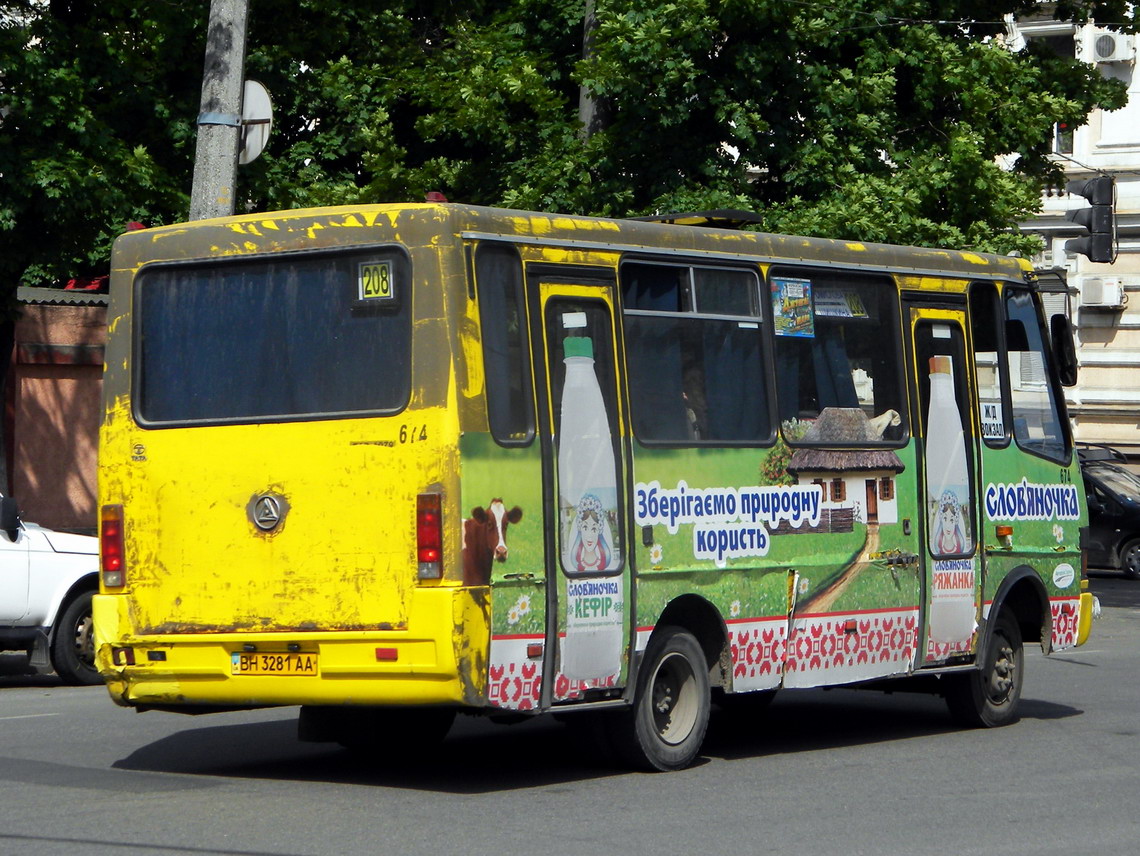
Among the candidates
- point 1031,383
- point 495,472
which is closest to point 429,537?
point 495,472

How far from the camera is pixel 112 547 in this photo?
370 inches

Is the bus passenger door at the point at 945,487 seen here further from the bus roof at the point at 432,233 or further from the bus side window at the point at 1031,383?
the bus roof at the point at 432,233

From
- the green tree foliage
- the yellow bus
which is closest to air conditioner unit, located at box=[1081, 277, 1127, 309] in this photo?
the green tree foliage

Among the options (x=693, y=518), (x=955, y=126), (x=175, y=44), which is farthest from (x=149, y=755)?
(x=955, y=126)

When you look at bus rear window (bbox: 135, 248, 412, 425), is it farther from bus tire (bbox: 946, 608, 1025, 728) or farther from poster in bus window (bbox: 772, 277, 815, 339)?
bus tire (bbox: 946, 608, 1025, 728)

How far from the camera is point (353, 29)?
81.1ft

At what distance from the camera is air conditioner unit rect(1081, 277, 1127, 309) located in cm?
3641

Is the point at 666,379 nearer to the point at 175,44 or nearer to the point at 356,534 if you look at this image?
the point at 356,534

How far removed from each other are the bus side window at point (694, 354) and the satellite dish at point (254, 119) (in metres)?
6.44

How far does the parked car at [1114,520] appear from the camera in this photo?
29.5m

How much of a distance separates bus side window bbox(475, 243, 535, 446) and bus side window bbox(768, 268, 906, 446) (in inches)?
77.7

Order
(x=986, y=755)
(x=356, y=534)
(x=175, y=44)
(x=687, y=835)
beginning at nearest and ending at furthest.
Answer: (x=687, y=835) < (x=356, y=534) < (x=986, y=755) < (x=175, y=44)

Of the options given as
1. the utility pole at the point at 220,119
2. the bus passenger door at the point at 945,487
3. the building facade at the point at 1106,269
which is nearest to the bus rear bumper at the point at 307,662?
the bus passenger door at the point at 945,487

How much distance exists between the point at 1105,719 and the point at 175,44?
1299cm
